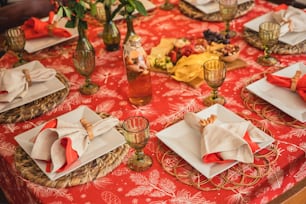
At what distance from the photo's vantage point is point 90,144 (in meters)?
1.25

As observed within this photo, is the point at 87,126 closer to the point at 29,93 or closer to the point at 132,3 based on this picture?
the point at 29,93

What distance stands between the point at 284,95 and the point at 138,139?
0.51 metres

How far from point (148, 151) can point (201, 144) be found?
150 millimetres

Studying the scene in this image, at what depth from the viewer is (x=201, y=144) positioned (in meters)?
1.18

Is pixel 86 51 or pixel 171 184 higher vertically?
pixel 86 51

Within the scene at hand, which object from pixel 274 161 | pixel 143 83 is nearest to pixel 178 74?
pixel 143 83

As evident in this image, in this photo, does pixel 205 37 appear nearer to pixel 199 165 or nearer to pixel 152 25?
pixel 152 25

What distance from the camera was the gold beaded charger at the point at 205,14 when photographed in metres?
1.84

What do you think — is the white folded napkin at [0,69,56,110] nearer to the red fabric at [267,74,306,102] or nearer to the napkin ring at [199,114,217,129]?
the napkin ring at [199,114,217,129]

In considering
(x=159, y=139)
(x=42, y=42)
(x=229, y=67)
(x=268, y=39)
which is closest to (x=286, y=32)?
(x=268, y=39)

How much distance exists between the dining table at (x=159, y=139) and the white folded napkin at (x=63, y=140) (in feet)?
0.13

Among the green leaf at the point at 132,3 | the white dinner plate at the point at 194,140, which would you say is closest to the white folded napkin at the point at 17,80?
the green leaf at the point at 132,3

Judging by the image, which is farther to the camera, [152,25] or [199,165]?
[152,25]

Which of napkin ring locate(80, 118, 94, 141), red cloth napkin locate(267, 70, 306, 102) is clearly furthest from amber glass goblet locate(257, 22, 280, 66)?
napkin ring locate(80, 118, 94, 141)
